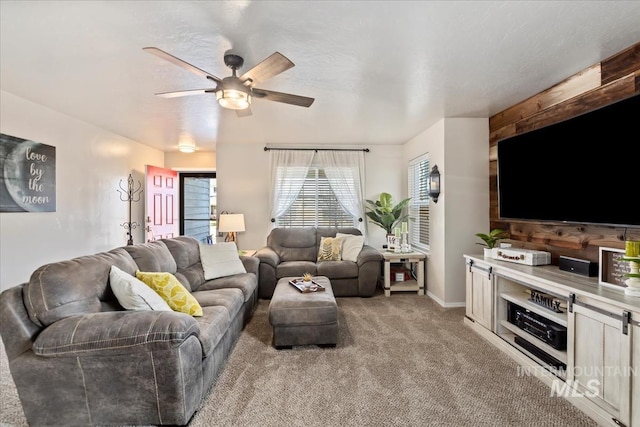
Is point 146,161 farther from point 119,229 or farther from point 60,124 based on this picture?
point 60,124

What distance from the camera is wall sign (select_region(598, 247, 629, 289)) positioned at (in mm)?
1916

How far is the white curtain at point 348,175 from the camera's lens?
527cm

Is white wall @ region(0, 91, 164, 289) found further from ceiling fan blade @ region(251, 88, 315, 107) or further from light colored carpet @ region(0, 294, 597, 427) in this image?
ceiling fan blade @ region(251, 88, 315, 107)

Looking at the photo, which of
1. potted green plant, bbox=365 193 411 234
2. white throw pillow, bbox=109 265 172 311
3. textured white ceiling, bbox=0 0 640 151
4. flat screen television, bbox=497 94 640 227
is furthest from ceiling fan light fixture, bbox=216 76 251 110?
potted green plant, bbox=365 193 411 234

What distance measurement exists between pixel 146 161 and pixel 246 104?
13.5 feet

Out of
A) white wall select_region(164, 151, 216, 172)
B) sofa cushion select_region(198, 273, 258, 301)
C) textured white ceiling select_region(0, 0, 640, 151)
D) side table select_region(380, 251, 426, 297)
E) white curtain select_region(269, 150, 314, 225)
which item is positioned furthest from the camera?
white wall select_region(164, 151, 216, 172)

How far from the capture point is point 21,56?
86.9 inches

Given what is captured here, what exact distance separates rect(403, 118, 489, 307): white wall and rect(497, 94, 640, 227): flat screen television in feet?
2.23

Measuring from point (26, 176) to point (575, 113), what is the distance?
209 inches

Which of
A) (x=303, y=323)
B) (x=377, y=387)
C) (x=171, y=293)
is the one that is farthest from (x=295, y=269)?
(x=377, y=387)

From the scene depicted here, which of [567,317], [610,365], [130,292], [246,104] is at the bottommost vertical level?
[610,365]

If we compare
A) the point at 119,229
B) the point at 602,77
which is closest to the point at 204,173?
the point at 119,229

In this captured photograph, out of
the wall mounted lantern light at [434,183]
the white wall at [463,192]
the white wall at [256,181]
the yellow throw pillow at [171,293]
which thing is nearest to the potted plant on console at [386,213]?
the white wall at [256,181]

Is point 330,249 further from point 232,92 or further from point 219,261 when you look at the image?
point 232,92
